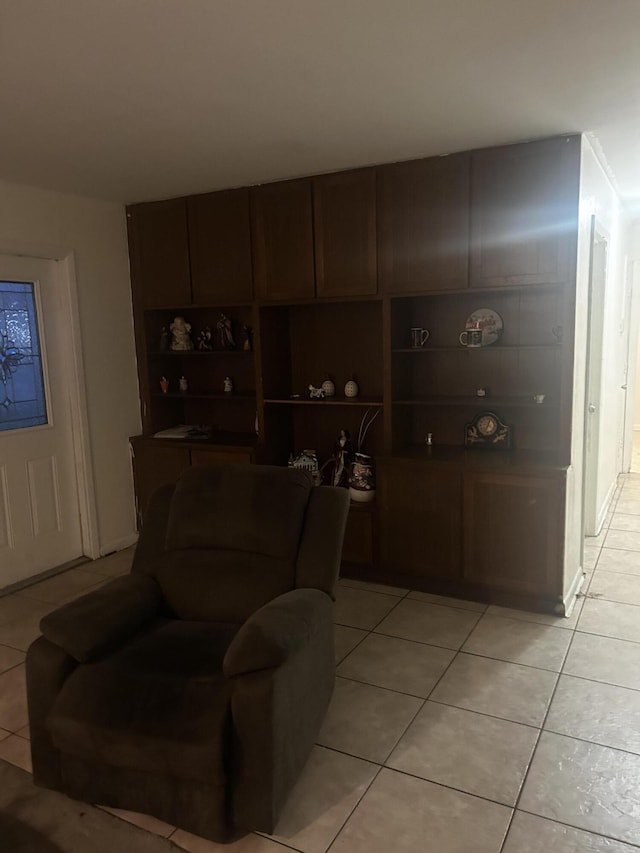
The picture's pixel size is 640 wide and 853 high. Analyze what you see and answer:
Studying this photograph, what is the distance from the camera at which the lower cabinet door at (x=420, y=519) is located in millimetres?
3537

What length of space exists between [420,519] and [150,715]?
209 centimetres

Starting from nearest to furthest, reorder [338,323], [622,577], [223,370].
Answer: [622,577], [338,323], [223,370]

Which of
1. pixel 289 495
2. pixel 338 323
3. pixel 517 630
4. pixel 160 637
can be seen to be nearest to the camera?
pixel 160 637

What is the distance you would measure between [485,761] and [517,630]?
1040 millimetres

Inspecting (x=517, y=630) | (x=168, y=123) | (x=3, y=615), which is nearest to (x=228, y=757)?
(x=517, y=630)

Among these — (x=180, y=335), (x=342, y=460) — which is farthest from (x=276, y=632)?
(x=180, y=335)

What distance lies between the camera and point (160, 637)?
2.26 metres

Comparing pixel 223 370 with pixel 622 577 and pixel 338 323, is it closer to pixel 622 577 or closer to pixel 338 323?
pixel 338 323

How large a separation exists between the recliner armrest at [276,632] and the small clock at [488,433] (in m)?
1.82

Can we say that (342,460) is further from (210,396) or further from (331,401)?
(210,396)

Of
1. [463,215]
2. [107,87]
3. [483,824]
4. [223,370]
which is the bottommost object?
[483,824]

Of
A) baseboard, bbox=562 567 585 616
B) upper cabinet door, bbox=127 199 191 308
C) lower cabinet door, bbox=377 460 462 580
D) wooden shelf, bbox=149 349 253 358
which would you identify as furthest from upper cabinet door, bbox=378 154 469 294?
baseboard, bbox=562 567 585 616

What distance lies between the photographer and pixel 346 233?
12.2 feet

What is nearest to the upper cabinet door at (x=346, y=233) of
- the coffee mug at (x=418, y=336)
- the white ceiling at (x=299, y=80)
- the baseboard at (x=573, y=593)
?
the white ceiling at (x=299, y=80)
